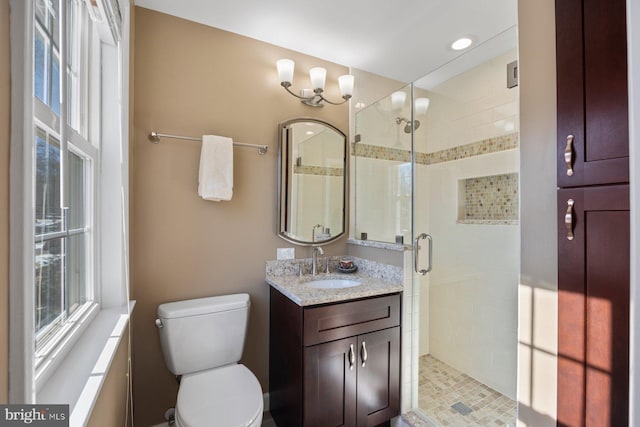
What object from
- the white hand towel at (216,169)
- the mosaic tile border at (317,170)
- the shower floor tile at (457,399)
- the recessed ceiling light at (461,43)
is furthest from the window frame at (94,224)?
the recessed ceiling light at (461,43)

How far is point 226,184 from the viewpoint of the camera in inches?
73.2

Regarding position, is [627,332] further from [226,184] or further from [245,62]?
[245,62]

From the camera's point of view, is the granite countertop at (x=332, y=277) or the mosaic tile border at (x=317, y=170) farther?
the mosaic tile border at (x=317, y=170)

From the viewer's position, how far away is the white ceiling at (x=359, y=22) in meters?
1.72

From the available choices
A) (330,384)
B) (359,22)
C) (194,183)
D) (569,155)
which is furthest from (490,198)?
(194,183)

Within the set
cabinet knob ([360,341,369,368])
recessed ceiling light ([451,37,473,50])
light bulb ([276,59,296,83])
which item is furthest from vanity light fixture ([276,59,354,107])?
cabinet knob ([360,341,369,368])

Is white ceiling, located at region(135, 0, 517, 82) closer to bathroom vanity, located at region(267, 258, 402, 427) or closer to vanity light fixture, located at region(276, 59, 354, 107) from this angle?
vanity light fixture, located at region(276, 59, 354, 107)

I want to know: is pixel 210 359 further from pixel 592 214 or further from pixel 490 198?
pixel 490 198

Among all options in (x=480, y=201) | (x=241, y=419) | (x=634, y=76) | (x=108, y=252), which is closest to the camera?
(x=634, y=76)

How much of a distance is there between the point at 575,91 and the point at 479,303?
156 centimetres

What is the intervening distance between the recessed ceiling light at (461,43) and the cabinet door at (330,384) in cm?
212

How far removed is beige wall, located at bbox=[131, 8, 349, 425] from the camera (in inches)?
68.7

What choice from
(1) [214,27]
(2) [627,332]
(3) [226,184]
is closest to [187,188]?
(3) [226,184]

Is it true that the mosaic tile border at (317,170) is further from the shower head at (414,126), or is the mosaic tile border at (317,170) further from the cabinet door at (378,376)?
the cabinet door at (378,376)
